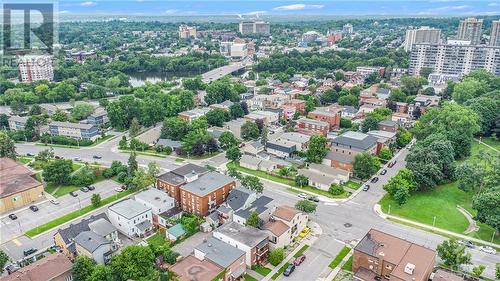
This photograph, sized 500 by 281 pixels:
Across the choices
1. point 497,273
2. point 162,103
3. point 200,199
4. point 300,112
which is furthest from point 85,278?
point 300,112

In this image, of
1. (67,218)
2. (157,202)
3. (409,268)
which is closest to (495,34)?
(409,268)

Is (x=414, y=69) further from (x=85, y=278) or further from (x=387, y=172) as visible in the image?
(x=85, y=278)

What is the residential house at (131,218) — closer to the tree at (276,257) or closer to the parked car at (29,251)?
the parked car at (29,251)

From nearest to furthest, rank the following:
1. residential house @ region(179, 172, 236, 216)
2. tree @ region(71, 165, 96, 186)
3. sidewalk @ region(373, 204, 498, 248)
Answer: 1. sidewalk @ region(373, 204, 498, 248)
2. residential house @ region(179, 172, 236, 216)
3. tree @ region(71, 165, 96, 186)

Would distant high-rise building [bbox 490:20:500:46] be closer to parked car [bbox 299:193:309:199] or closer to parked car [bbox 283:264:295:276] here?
parked car [bbox 299:193:309:199]

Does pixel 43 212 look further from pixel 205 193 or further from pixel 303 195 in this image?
pixel 303 195

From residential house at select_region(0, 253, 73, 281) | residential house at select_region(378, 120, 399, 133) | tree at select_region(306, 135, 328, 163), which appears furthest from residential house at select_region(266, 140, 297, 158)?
residential house at select_region(0, 253, 73, 281)
